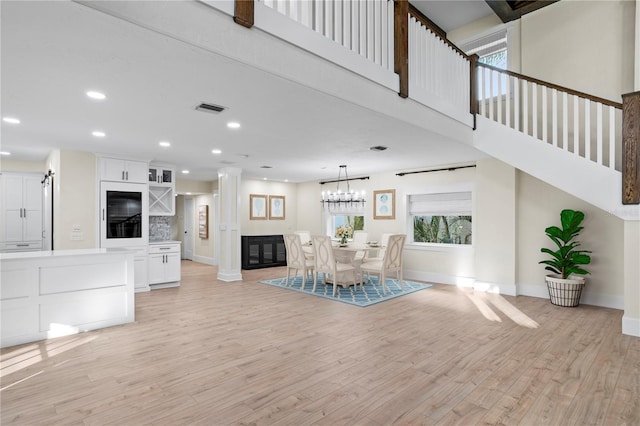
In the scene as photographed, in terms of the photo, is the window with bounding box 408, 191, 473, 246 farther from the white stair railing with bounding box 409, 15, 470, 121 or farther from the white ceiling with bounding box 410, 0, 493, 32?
the white ceiling with bounding box 410, 0, 493, 32

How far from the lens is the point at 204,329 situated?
160 inches

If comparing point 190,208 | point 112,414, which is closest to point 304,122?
point 112,414

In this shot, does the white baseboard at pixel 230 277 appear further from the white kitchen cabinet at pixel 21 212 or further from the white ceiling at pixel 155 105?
the white kitchen cabinet at pixel 21 212

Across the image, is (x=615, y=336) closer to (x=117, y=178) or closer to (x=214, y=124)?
(x=214, y=124)

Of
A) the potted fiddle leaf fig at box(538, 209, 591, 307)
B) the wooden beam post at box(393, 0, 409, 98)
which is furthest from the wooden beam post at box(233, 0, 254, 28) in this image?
the potted fiddle leaf fig at box(538, 209, 591, 307)

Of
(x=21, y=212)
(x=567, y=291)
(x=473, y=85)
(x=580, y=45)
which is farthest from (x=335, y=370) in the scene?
(x=21, y=212)

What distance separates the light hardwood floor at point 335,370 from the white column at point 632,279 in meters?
0.17

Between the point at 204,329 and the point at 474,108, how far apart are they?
4.82 metres

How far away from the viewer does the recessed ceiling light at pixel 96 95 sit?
118 inches

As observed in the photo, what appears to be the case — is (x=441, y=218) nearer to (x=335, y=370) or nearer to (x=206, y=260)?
(x=335, y=370)

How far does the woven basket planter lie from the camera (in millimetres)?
4961

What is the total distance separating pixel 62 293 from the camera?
152 inches

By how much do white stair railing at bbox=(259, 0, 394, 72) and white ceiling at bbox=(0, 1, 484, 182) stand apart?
1.69ft

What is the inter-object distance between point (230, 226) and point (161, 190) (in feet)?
5.10
